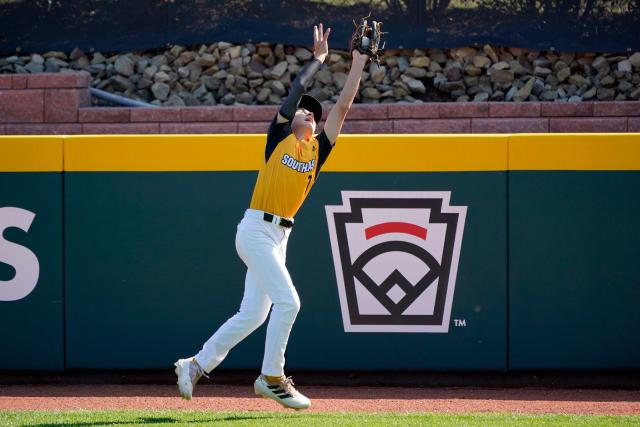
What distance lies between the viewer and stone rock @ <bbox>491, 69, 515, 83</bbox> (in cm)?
1057

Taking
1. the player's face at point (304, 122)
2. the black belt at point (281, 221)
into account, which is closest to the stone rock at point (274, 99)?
the player's face at point (304, 122)

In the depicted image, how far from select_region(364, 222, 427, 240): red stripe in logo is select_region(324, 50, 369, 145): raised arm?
1240 mm

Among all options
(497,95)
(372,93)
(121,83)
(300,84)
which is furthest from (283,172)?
(121,83)

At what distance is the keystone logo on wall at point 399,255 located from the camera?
7371 mm

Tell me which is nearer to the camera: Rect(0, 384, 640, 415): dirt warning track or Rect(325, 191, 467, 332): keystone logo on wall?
Rect(0, 384, 640, 415): dirt warning track

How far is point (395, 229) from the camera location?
7363mm

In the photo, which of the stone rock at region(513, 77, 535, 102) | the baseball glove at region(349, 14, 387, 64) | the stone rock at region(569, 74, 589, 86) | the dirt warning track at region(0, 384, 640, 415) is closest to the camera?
the baseball glove at region(349, 14, 387, 64)

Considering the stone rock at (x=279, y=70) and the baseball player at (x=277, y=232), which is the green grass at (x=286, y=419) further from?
the stone rock at (x=279, y=70)

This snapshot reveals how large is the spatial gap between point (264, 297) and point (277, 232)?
1.34 feet

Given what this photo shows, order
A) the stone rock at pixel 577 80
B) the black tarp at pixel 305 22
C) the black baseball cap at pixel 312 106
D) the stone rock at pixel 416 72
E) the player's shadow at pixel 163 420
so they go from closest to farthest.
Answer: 1. the player's shadow at pixel 163 420
2. the black baseball cap at pixel 312 106
3. the black tarp at pixel 305 22
4. the stone rock at pixel 577 80
5. the stone rock at pixel 416 72

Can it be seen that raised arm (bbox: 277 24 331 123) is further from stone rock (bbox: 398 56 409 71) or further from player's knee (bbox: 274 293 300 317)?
stone rock (bbox: 398 56 409 71)

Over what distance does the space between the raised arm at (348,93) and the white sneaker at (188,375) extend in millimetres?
1698

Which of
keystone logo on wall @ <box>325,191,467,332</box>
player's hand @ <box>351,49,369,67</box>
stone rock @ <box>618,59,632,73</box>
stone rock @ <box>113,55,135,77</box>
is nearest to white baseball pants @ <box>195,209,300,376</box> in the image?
player's hand @ <box>351,49,369,67</box>

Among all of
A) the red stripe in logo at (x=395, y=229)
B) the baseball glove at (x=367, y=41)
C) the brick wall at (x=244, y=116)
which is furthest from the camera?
the brick wall at (x=244, y=116)
